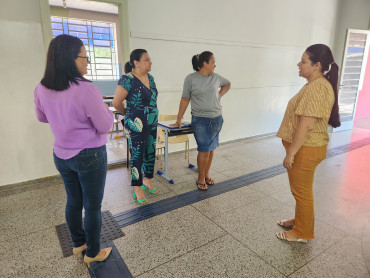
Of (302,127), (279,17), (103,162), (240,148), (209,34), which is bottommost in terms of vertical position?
(240,148)

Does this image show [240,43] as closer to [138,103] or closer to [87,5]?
[138,103]

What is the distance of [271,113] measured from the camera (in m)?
5.76

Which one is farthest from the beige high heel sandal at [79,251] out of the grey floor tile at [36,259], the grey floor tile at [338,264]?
the grey floor tile at [338,264]

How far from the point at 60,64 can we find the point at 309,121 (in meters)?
1.59

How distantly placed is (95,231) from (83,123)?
752 millimetres

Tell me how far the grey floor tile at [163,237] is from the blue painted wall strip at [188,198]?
0.33 ft

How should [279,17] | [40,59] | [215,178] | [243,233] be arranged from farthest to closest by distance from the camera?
[279,17]
[215,178]
[40,59]
[243,233]

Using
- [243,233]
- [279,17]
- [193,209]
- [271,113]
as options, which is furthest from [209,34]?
[243,233]

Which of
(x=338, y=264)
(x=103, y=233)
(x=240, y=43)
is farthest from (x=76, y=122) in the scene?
(x=240, y=43)

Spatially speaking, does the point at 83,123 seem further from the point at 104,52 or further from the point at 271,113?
the point at 104,52

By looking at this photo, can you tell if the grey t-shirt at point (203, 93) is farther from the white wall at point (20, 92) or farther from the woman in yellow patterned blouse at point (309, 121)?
the white wall at point (20, 92)

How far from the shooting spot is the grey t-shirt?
2.76m

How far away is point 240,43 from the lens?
476 cm

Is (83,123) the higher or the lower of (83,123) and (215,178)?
the higher
